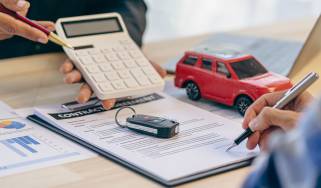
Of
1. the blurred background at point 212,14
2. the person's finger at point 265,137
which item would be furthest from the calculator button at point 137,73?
the blurred background at point 212,14

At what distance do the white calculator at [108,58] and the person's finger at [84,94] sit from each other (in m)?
0.01

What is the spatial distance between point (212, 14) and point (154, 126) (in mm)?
1731

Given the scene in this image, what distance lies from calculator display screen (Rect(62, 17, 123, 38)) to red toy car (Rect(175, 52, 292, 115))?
0.17m

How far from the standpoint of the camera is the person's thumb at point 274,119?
831mm

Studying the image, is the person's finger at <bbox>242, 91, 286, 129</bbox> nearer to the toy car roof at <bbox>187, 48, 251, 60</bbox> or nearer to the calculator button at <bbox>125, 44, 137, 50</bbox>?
the toy car roof at <bbox>187, 48, 251, 60</bbox>

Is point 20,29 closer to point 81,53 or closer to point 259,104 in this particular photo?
point 81,53

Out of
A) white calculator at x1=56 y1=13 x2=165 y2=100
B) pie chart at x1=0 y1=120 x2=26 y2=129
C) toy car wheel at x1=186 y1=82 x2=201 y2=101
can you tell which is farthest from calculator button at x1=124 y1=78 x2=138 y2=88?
pie chart at x1=0 y1=120 x2=26 y2=129

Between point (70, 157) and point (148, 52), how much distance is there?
0.67 m

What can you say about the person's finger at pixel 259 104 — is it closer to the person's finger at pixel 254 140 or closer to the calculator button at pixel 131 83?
the person's finger at pixel 254 140


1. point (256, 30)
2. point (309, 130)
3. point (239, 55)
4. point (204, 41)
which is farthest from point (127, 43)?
point (309, 130)

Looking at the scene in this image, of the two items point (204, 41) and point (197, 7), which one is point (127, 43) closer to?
point (204, 41)

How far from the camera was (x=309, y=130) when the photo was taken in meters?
0.45

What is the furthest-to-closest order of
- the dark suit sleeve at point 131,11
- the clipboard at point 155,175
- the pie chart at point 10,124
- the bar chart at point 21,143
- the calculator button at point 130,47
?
1. the dark suit sleeve at point 131,11
2. the calculator button at point 130,47
3. the pie chart at point 10,124
4. the bar chart at point 21,143
5. the clipboard at point 155,175

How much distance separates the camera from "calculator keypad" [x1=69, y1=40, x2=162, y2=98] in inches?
43.4
